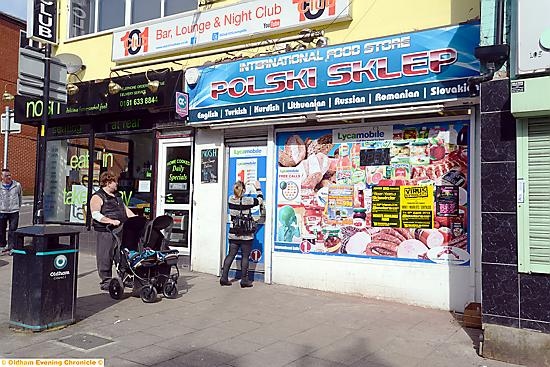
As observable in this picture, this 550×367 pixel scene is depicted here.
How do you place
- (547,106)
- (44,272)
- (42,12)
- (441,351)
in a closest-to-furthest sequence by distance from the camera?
(547,106)
(441,351)
(44,272)
(42,12)

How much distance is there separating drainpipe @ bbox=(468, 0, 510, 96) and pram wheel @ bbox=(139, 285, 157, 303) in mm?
5062

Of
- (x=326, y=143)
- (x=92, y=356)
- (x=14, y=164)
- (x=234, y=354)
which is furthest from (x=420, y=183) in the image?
(x=14, y=164)

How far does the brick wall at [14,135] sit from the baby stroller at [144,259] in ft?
71.8

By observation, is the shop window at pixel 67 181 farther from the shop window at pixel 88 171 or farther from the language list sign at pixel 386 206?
the language list sign at pixel 386 206

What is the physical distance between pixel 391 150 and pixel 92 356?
502 centimetres

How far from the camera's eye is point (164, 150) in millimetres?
10289

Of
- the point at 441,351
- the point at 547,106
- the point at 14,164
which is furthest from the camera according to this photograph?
the point at 14,164

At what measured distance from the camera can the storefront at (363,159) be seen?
696 cm

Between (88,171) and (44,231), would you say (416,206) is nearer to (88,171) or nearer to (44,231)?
(44,231)

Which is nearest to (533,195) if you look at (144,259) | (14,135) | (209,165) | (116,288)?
(144,259)

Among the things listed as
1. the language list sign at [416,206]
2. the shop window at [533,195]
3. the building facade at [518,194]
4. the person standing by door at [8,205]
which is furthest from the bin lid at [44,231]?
the person standing by door at [8,205]

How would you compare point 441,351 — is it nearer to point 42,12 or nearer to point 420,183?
point 420,183

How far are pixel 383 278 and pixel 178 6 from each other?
7.18m

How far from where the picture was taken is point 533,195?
5.07 m
